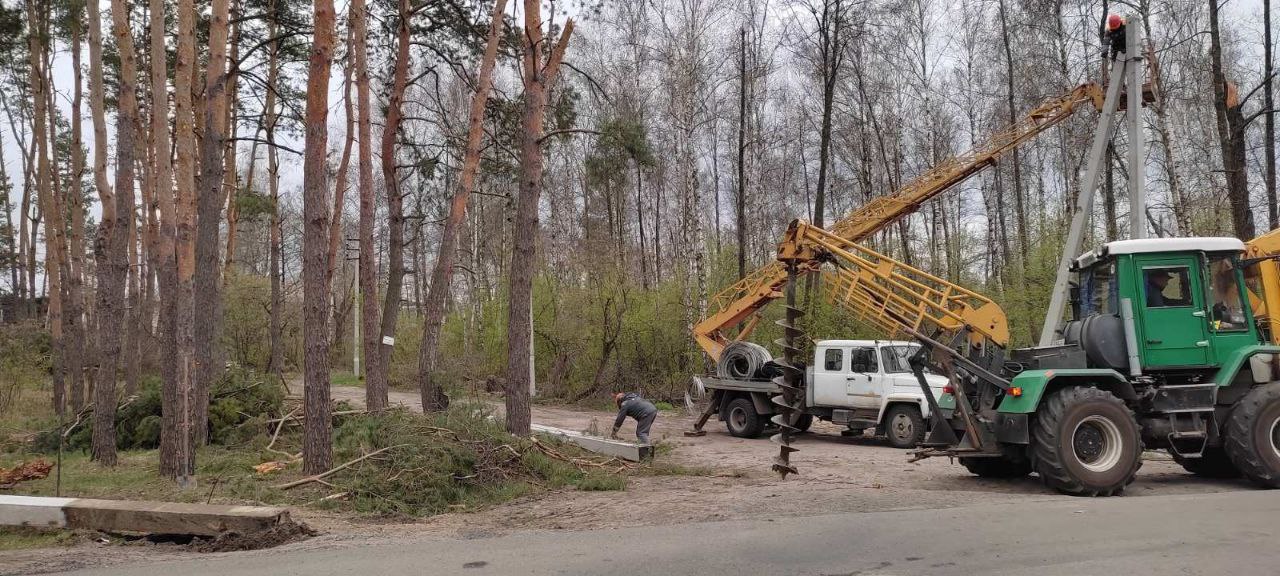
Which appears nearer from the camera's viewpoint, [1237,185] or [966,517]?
[966,517]

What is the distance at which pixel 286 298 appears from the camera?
35.0 meters

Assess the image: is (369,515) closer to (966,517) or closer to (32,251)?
(966,517)

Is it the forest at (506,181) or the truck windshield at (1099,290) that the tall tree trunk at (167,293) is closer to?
the forest at (506,181)

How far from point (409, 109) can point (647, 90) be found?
8739 millimetres

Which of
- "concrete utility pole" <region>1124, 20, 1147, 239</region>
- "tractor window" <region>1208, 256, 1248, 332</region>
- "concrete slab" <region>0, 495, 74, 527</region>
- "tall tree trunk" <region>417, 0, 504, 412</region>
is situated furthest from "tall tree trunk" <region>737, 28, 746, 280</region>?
"concrete slab" <region>0, 495, 74, 527</region>

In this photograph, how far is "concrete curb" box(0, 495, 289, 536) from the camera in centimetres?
750

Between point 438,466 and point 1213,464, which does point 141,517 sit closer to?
point 438,466

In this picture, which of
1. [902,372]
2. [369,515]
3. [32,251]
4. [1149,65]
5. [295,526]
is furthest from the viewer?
[32,251]

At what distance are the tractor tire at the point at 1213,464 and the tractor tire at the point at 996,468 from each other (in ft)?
6.00

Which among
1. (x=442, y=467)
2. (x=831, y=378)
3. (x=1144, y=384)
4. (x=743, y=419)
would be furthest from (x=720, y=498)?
(x=743, y=419)

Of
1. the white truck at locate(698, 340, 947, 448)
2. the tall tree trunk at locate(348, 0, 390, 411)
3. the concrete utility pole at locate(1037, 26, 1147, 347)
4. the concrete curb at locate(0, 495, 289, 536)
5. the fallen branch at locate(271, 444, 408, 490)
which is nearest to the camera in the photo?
the concrete curb at locate(0, 495, 289, 536)

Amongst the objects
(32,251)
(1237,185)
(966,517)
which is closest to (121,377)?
(32,251)

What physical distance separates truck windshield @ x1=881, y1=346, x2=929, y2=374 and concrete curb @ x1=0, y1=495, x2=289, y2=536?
1166 cm

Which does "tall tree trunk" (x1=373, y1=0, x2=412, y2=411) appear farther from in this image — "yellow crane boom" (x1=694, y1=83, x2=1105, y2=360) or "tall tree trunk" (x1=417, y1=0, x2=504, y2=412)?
"yellow crane boom" (x1=694, y1=83, x2=1105, y2=360)
